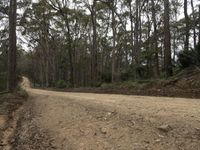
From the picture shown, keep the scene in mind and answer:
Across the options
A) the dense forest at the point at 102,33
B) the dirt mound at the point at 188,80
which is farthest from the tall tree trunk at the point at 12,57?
the dirt mound at the point at 188,80

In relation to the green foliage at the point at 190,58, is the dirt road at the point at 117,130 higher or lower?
lower

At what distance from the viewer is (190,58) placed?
16562mm

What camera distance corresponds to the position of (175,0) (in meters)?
36.4

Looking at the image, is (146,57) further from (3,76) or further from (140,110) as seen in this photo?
(140,110)

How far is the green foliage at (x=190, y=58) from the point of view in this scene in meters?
16.2

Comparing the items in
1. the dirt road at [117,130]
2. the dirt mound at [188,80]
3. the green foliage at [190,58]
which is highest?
the green foliage at [190,58]

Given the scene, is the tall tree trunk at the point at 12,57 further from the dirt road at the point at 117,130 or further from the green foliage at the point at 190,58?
the dirt road at the point at 117,130

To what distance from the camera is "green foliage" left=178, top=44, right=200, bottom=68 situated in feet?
53.2

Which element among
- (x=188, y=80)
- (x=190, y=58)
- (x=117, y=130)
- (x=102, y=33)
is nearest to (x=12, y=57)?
(x=190, y=58)

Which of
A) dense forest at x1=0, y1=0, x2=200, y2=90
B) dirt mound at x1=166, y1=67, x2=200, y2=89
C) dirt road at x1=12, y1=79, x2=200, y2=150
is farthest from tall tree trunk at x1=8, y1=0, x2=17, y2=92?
dirt road at x1=12, y1=79, x2=200, y2=150

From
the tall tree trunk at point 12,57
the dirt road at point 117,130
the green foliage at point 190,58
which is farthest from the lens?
the tall tree trunk at point 12,57

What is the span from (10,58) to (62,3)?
15545 mm

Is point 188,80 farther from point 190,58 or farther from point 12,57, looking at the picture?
point 12,57

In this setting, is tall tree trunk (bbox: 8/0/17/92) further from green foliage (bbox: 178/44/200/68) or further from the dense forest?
green foliage (bbox: 178/44/200/68)
